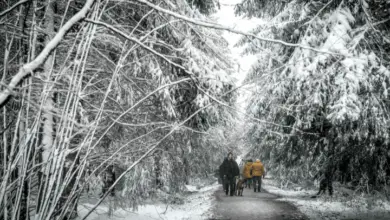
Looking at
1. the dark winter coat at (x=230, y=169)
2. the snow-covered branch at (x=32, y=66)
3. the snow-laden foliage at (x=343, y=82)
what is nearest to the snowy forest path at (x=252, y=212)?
the dark winter coat at (x=230, y=169)

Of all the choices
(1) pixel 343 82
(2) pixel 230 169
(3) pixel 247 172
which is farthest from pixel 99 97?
(3) pixel 247 172

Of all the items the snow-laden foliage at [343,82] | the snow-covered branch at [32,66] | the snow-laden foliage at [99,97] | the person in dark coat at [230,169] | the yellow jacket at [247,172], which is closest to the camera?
the snow-covered branch at [32,66]

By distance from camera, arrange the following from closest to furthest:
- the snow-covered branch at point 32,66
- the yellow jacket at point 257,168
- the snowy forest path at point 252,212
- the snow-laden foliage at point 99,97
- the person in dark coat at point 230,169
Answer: the snow-covered branch at point 32,66
the snow-laden foliage at point 99,97
the snowy forest path at point 252,212
the person in dark coat at point 230,169
the yellow jacket at point 257,168

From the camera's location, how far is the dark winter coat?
11.0m

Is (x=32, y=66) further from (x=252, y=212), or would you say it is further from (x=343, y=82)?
(x=252, y=212)

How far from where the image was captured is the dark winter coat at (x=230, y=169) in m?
11.0

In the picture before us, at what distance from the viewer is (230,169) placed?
11.0 m

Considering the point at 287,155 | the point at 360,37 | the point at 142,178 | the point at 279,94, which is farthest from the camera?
the point at 287,155

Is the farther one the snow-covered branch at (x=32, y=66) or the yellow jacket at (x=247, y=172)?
the yellow jacket at (x=247, y=172)

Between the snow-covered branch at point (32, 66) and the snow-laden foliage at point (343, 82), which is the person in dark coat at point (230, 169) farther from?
the snow-covered branch at point (32, 66)

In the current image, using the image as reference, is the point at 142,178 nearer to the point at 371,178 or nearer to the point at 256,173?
the point at 371,178

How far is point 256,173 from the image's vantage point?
13008 millimetres

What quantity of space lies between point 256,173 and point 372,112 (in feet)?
29.4

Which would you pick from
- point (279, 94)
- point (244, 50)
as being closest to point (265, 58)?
point (244, 50)
